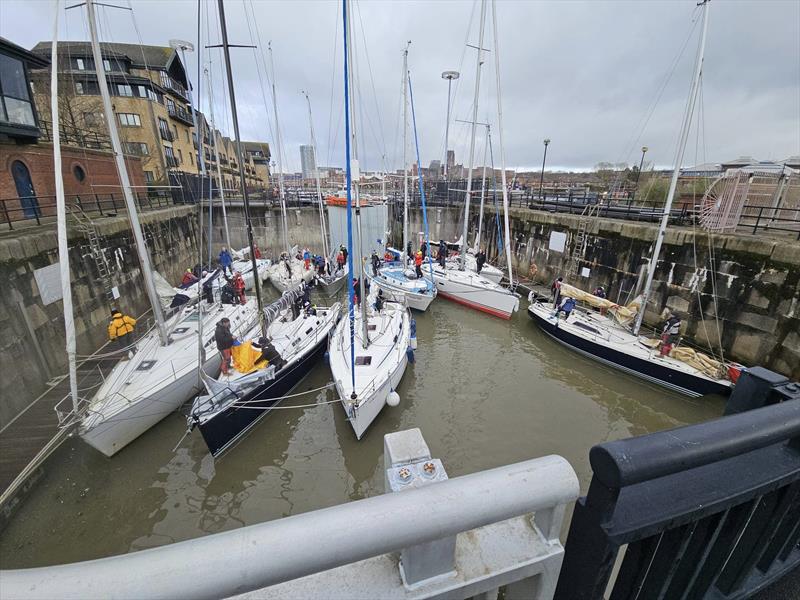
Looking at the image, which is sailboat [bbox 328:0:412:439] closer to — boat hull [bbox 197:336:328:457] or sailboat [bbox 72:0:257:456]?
boat hull [bbox 197:336:328:457]

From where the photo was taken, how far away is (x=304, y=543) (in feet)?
3.07

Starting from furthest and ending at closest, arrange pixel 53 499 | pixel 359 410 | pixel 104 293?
pixel 104 293
pixel 359 410
pixel 53 499

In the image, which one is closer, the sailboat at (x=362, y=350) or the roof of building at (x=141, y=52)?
the sailboat at (x=362, y=350)

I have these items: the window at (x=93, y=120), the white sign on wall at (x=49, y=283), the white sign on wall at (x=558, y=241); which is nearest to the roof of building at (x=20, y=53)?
the white sign on wall at (x=49, y=283)

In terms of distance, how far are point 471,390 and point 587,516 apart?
33.7ft

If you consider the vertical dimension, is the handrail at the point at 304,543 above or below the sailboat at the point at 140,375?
above

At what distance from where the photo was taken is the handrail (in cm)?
81

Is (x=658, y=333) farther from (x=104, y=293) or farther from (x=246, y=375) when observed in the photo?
(x=104, y=293)

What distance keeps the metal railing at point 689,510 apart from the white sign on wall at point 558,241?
1884 centimetres

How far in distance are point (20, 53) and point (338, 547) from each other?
22.9 metres

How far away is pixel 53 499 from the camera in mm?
7078

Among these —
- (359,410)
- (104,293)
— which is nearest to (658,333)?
(359,410)

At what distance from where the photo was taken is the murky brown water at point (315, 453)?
679cm

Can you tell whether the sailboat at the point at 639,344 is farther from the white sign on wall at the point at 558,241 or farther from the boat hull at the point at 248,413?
the boat hull at the point at 248,413
